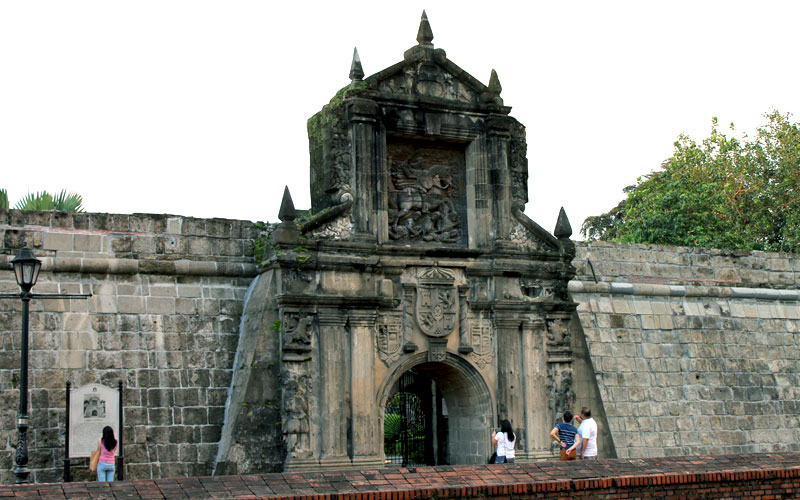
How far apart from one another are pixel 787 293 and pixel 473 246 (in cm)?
860

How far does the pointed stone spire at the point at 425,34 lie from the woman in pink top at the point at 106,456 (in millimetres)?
7736

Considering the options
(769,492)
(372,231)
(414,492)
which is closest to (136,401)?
(372,231)

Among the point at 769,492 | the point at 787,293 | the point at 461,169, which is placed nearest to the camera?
the point at 769,492

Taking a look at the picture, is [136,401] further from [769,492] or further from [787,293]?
[787,293]

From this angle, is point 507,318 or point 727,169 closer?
point 507,318

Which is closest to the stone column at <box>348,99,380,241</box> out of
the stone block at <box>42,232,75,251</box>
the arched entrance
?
the arched entrance

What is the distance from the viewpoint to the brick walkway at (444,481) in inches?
338

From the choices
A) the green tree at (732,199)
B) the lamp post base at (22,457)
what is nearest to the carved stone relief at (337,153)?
the lamp post base at (22,457)

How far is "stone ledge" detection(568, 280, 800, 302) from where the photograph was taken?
19.6m

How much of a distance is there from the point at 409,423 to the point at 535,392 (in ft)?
26.1

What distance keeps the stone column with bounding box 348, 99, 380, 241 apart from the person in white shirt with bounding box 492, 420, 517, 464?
3458mm

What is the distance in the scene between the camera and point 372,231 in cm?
1584

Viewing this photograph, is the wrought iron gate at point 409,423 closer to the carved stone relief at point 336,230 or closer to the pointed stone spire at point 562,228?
the pointed stone spire at point 562,228

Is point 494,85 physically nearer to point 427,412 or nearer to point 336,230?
point 336,230
